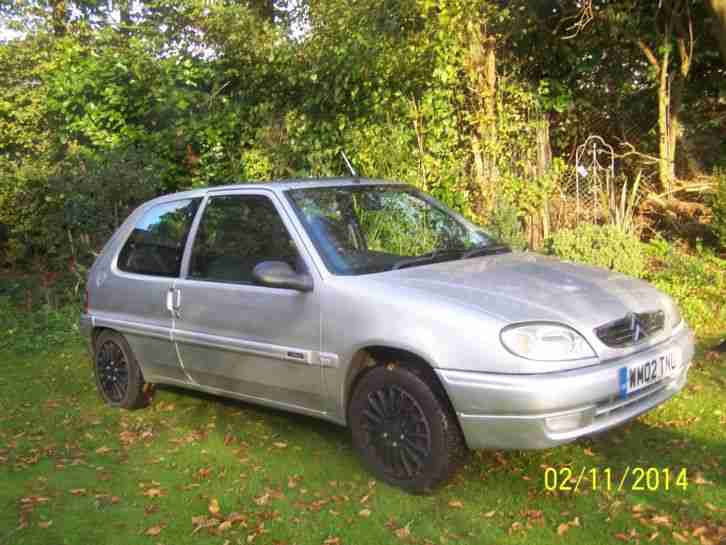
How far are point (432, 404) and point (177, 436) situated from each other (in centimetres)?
235

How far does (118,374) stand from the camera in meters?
6.28

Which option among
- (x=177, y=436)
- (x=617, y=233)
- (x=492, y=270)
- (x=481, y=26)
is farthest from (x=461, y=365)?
(x=481, y=26)

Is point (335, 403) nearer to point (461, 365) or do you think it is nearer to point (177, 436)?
point (461, 365)

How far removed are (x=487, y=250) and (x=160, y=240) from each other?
241cm

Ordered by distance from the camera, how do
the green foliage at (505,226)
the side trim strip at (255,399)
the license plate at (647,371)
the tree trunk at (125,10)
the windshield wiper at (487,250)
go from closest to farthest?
the license plate at (647,371) → the side trim strip at (255,399) → the windshield wiper at (487,250) → the green foliage at (505,226) → the tree trunk at (125,10)

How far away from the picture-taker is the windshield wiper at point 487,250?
5.10 meters

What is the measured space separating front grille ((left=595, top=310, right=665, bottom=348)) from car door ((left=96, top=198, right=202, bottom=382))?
2935 millimetres

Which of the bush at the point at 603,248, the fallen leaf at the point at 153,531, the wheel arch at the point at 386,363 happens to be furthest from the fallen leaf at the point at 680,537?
the bush at the point at 603,248

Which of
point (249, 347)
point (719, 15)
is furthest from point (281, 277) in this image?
point (719, 15)

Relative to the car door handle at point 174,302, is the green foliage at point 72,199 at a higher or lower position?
higher

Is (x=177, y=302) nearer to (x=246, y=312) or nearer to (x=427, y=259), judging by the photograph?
(x=246, y=312)

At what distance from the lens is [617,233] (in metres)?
8.60

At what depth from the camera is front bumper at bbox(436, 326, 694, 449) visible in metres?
3.79

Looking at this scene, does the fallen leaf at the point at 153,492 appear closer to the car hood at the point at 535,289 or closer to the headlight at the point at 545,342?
the car hood at the point at 535,289
